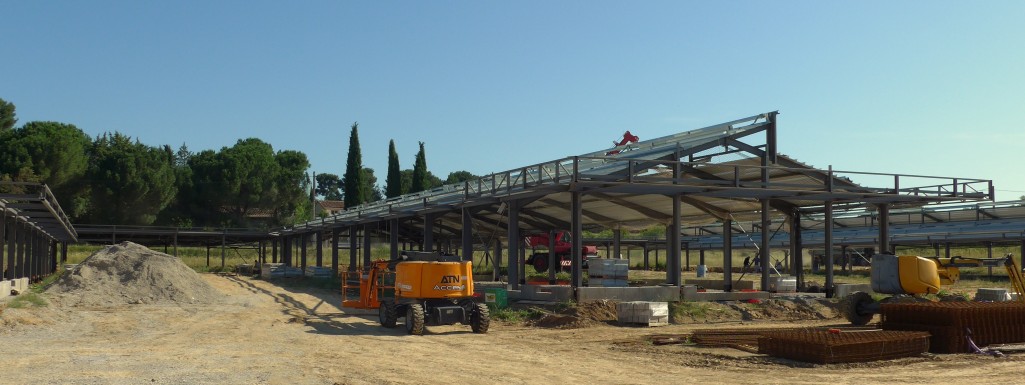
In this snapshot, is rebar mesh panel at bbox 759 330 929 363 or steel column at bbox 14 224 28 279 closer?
rebar mesh panel at bbox 759 330 929 363

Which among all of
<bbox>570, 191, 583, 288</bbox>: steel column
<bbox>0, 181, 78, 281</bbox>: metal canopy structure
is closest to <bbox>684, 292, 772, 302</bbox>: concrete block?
<bbox>570, 191, 583, 288</bbox>: steel column

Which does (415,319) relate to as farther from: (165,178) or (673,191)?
(165,178)

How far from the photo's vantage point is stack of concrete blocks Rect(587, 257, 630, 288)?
2541 cm

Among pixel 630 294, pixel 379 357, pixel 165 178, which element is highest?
pixel 165 178

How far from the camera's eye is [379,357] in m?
15.3

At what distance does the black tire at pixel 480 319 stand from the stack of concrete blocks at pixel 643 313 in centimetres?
385

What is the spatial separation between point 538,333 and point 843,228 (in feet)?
132

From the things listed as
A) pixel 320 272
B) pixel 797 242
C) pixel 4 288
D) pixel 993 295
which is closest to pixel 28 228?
pixel 4 288

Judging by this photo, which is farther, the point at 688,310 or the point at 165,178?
the point at 165,178

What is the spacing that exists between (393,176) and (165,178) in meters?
20.0

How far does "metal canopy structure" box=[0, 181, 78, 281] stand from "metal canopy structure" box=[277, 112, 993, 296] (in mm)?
12082

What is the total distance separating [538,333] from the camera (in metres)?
20.2

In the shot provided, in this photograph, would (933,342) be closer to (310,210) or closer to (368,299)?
(368,299)

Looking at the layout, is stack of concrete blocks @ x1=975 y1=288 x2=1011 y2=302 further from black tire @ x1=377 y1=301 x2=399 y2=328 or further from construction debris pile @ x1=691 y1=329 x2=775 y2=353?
black tire @ x1=377 y1=301 x2=399 y2=328
